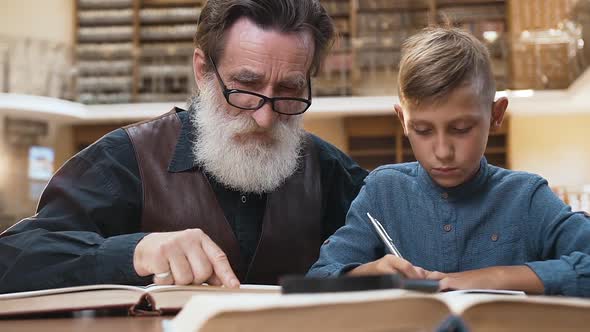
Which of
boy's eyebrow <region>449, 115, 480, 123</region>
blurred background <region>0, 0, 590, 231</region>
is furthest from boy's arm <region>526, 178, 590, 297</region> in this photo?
blurred background <region>0, 0, 590, 231</region>

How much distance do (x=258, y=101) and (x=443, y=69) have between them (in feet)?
1.60

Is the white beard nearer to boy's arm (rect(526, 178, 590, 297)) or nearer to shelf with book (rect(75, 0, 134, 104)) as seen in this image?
boy's arm (rect(526, 178, 590, 297))

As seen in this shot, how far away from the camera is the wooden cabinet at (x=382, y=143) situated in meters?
11.8

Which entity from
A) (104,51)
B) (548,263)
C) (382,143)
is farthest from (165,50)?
(548,263)

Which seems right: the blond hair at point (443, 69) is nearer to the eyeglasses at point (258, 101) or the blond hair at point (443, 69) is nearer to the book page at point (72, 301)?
the eyeglasses at point (258, 101)

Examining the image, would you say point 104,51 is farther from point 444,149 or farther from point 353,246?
point 444,149

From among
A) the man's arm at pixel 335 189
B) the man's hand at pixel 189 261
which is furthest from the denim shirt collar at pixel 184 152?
the man's hand at pixel 189 261

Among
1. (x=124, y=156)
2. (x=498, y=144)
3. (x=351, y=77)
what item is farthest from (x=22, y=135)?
(x=124, y=156)

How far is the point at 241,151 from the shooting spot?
6.26 feet

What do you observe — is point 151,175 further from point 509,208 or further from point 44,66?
point 44,66

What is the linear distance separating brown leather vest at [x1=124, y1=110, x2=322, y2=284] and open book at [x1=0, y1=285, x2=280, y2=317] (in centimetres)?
74

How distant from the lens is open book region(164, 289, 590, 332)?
52 centimetres

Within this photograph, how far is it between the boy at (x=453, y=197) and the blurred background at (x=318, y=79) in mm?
9707

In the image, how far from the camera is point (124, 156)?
1.95 metres
